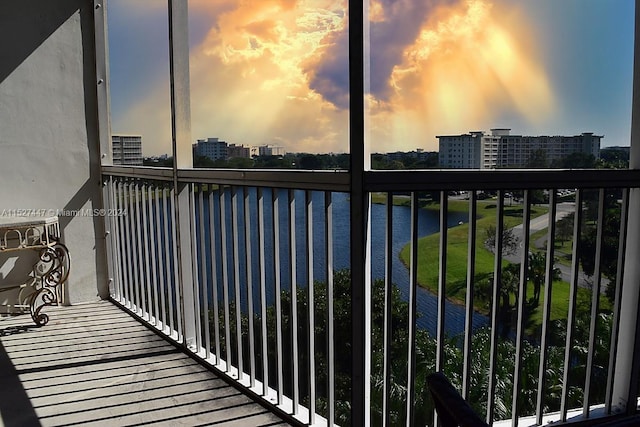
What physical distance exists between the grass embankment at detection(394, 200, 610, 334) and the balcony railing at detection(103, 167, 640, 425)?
0.01 m

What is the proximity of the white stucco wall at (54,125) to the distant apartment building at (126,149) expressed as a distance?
0.19 meters

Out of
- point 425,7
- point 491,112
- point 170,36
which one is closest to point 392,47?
point 425,7

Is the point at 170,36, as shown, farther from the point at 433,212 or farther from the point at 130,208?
the point at 433,212

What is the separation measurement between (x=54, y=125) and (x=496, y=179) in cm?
372

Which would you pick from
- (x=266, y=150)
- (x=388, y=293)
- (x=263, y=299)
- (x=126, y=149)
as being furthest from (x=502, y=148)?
(x=126, y=149)

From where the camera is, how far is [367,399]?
176 cm

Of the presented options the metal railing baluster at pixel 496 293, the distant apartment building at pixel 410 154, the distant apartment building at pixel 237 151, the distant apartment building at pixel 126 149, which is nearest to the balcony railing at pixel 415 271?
the metal railing baluster at pixel 496 293

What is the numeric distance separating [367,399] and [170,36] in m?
2.45

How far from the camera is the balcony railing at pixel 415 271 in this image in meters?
1.81

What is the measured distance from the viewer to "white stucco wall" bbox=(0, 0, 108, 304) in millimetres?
3779

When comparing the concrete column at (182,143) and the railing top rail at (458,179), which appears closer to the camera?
the railing top rail at (458,179)

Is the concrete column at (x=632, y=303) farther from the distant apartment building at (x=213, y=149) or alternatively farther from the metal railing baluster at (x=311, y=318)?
the distant apartment building at (x=213, y=149)

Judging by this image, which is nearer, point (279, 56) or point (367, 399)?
point (367, 399)

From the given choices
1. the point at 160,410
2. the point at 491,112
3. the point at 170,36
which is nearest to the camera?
the point at 160,410
